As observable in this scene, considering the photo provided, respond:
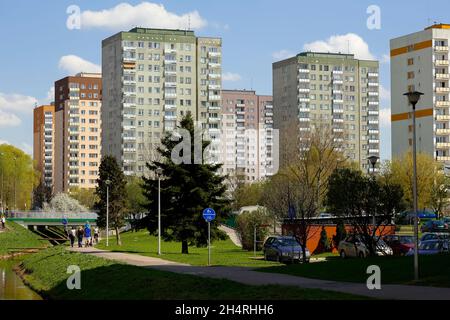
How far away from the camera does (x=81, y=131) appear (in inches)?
7579

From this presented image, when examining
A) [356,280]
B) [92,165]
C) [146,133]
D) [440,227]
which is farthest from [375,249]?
[92,165]

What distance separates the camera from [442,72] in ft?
382

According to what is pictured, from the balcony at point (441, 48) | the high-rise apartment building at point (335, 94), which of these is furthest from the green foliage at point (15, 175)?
the balcony at point (441, 48)

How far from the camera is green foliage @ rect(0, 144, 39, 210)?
13650 centimetres

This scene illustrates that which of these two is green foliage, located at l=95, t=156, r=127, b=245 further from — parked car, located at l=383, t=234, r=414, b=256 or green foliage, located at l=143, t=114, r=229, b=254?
parked car, located at l=383, t=234, r=414, b=256

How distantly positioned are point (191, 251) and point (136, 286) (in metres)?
31.5

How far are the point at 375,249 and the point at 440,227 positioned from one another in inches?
1400

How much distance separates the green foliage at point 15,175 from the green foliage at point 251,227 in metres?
82.9

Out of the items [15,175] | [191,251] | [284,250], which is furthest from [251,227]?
[15,175]

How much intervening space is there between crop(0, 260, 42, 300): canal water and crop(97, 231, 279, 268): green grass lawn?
307 inches

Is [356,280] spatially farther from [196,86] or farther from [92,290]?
[196,86]

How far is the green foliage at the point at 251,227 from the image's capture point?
55500 mm

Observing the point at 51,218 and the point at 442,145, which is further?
the point at 442,145

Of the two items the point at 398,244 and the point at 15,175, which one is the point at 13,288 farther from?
the point at 15,175
